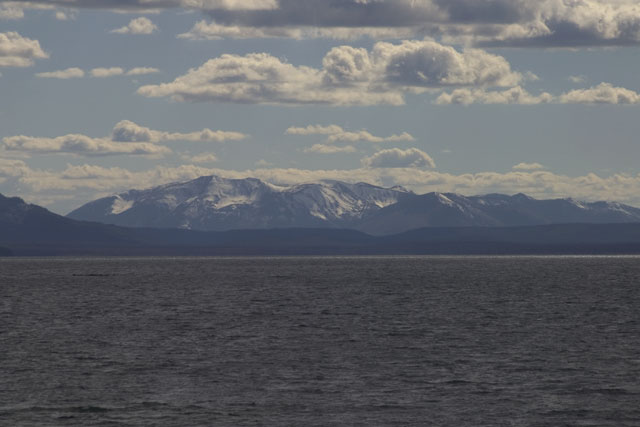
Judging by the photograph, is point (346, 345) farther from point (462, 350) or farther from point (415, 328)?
point (415, 328)

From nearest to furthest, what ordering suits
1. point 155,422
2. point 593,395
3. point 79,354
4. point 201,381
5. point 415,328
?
point 155,422 < point 593,395 < point 201,381 < point 79,354 < point 415,328

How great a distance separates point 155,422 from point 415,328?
54.4 metres

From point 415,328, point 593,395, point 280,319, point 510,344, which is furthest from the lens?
point 280,319

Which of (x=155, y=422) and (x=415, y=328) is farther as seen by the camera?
(x=415, y=328)

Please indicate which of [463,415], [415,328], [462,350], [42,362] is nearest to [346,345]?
[462,350]

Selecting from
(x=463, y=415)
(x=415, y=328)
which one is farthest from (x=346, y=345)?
(x=463, y=415)

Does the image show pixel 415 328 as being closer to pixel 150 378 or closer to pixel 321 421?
pixel 150 378

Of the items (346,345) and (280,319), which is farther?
(280,319)

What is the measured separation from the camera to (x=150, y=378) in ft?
229

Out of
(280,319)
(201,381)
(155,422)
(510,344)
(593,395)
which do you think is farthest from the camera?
(280,319)

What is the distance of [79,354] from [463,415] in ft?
129

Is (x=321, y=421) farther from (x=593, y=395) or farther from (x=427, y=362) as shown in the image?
(x=427, y=362)

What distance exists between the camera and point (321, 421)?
55.2 metres

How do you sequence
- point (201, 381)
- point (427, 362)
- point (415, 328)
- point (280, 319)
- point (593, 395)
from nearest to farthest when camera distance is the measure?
point (593, 395) → point (201, 381) → point (427, 362) → point (415, 328) → point (280, 319)
